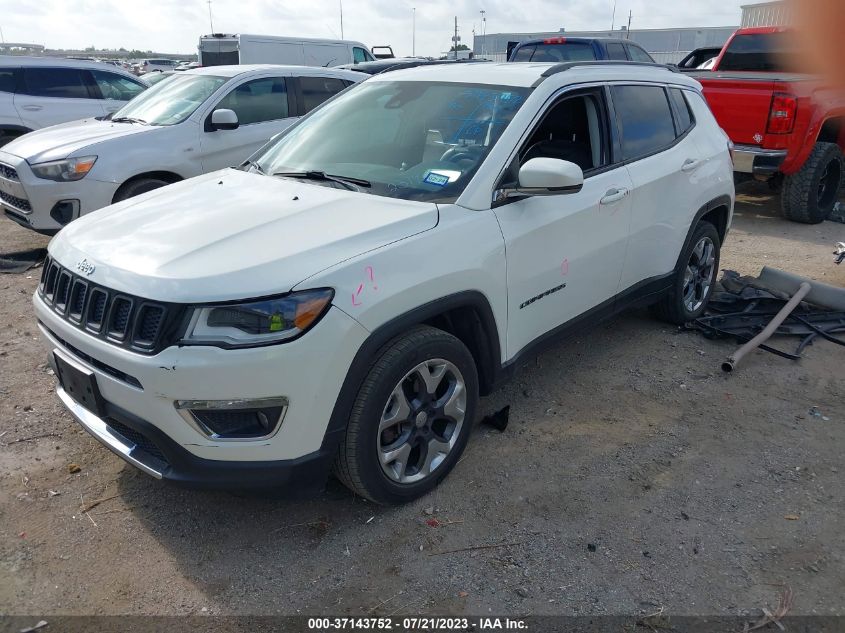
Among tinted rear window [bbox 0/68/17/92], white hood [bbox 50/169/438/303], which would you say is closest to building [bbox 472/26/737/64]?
tinted rear window [bbox 0/68/17/92]

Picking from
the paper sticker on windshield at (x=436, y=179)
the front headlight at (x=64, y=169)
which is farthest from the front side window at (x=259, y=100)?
the paper sticker on windshield at (x=436, y=179)

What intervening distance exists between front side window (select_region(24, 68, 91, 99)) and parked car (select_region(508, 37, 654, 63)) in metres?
6.83

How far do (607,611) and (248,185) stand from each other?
2539 mm

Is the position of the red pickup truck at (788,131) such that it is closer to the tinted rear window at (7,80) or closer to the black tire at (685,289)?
the black tire at (685,289)

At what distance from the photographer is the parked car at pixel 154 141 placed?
19.7 feet

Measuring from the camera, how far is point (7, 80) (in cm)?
939

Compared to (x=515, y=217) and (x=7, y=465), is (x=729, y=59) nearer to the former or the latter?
(x=515, y=217)

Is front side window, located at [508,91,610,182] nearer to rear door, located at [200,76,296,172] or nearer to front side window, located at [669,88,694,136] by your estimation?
front side window, located at [669,88,694,136]

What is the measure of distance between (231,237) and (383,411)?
933mm

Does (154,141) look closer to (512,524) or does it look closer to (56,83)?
(56,83)

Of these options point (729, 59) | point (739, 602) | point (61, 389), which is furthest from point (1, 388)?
point (729, 59)

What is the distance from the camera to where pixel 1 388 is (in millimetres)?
4078

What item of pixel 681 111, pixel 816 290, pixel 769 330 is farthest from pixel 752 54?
pixel 769 330

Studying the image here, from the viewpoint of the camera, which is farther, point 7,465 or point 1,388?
point 1,388
